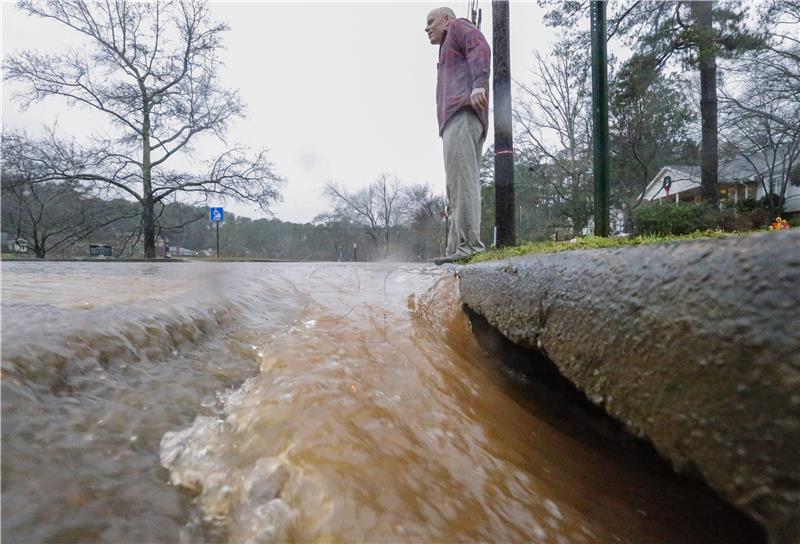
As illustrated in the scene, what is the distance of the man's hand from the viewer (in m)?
3.14

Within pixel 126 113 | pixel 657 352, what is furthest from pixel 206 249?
pixel 657 352

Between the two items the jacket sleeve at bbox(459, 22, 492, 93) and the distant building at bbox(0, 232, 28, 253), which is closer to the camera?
the jacket sleeve at bbox(459, 22, 492, 93)

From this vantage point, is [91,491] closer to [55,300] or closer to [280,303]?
[55,300]

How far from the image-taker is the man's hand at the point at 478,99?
10.3 feet

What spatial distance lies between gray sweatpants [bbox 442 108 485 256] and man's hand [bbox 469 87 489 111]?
129 millimetres

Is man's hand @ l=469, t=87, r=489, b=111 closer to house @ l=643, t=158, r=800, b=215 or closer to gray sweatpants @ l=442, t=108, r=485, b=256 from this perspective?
gray sweatpants @ l=442, t=108, r=485, b=256

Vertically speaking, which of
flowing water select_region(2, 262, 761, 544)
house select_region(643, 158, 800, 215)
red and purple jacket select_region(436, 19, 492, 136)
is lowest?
flowing water select_region(2, 262, 761, 544)

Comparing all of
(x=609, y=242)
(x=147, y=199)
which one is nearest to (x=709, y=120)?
(x=609, y=242)

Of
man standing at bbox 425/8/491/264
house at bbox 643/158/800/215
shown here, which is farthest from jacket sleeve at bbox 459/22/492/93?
house at bbox 643/158/800/215

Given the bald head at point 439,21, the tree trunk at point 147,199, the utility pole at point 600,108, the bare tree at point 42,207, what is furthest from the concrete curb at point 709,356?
the bare tree at point 42,207

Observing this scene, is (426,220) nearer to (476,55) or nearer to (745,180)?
(745,180)

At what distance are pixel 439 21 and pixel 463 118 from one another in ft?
3.74

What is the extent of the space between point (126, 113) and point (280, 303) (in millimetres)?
17763

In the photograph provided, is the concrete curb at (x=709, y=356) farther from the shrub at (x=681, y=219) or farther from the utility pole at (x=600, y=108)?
the shrub at (x=681, y=219)
